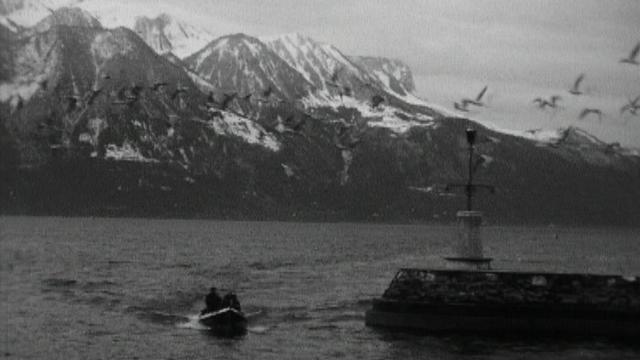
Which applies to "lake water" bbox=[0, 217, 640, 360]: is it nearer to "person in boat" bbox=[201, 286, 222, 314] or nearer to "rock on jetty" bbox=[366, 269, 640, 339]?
"rock on jetty" bbox=[366, 269, 640, 339]

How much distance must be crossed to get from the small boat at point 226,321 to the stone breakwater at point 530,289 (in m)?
10.4

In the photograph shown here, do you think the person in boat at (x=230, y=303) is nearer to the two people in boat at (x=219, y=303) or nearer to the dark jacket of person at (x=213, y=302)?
the two people in boat at (x=219, y=303)

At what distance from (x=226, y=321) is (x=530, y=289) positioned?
52.0 feet

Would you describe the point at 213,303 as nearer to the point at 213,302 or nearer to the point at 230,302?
the point at 213,302

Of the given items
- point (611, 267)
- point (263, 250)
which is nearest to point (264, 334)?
point (611, 267)

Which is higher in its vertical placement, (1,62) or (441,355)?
(1,62)

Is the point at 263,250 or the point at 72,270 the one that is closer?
the point at 72,270

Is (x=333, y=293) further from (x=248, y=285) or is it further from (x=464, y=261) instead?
(x=464, y=261)

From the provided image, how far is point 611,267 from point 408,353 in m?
106

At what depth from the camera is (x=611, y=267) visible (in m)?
150

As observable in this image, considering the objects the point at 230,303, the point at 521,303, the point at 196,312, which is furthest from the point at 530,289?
the point at 196,312

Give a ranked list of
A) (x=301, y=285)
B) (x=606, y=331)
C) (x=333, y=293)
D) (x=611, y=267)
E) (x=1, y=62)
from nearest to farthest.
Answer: (x=606, y=331), (x=1, y=62), (x=333, y=293), (x=301, y=285), (x=611, y=267)

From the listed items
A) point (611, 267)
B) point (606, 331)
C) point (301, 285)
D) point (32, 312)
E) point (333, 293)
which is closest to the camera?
point (606, 331)

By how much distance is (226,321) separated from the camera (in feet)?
197
